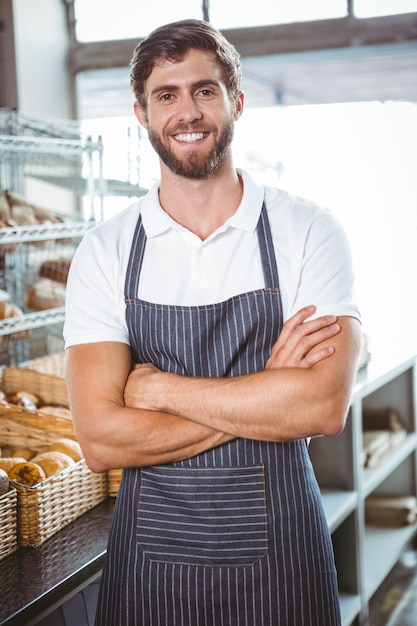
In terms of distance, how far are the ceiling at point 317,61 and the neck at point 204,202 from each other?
2.43 m

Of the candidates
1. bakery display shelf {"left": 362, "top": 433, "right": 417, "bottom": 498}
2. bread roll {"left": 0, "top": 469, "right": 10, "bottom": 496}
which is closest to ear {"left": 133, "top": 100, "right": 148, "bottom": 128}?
bread roll {"left": 0, "top": 469, "right": 10, "bottom": 496}

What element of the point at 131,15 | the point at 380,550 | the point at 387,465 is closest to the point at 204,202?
the point at 387,465

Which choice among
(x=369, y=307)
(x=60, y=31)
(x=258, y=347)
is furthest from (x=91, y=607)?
(x=60, y=31)

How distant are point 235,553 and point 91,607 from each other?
609 millimetres

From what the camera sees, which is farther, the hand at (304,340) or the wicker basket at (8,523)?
the wicker basket at (8,523)

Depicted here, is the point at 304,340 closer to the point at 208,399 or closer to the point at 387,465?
the point at 208,399

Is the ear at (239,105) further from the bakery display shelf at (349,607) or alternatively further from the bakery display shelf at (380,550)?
the bakery display shelf at (380,550)

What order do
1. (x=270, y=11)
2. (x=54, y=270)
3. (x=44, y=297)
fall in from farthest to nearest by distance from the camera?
(x=270, y=11) < (x=54, y=270) < (x=44, y=297)

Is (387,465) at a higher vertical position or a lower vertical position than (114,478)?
lower

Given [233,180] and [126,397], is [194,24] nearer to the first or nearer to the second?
[233,180]

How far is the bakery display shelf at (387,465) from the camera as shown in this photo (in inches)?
135

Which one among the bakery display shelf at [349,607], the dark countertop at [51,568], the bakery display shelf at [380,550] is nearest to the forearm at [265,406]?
the dark countertop at [51,568]

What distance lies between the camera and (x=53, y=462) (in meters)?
2.09

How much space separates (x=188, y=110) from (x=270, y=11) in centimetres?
262
